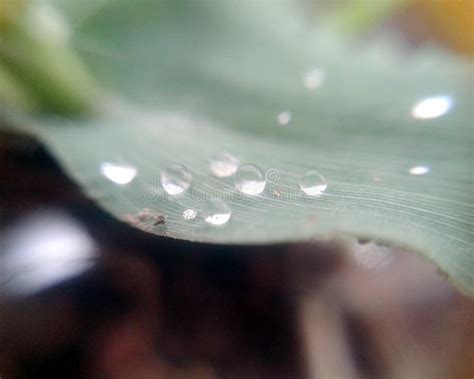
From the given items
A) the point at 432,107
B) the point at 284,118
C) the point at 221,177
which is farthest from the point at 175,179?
the point at 432,107

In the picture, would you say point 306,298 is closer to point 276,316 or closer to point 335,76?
point 276,316

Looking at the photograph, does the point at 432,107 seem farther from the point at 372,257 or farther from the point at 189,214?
the point at 189,214

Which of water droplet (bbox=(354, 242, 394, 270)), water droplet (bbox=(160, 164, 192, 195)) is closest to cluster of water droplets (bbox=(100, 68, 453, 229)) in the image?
water droplet (bbox=(160, 164, 192, 195))

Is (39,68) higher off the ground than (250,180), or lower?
higher

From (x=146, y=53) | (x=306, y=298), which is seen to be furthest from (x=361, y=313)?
(x=146, y=53)

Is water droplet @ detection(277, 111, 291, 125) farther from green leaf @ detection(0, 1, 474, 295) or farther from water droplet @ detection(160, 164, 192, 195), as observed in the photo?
water droplet @ detection(160, 164, 192, 195)

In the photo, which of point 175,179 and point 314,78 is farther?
point 314,78

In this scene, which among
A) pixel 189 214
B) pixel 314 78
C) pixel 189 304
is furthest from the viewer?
pixel 314 78
